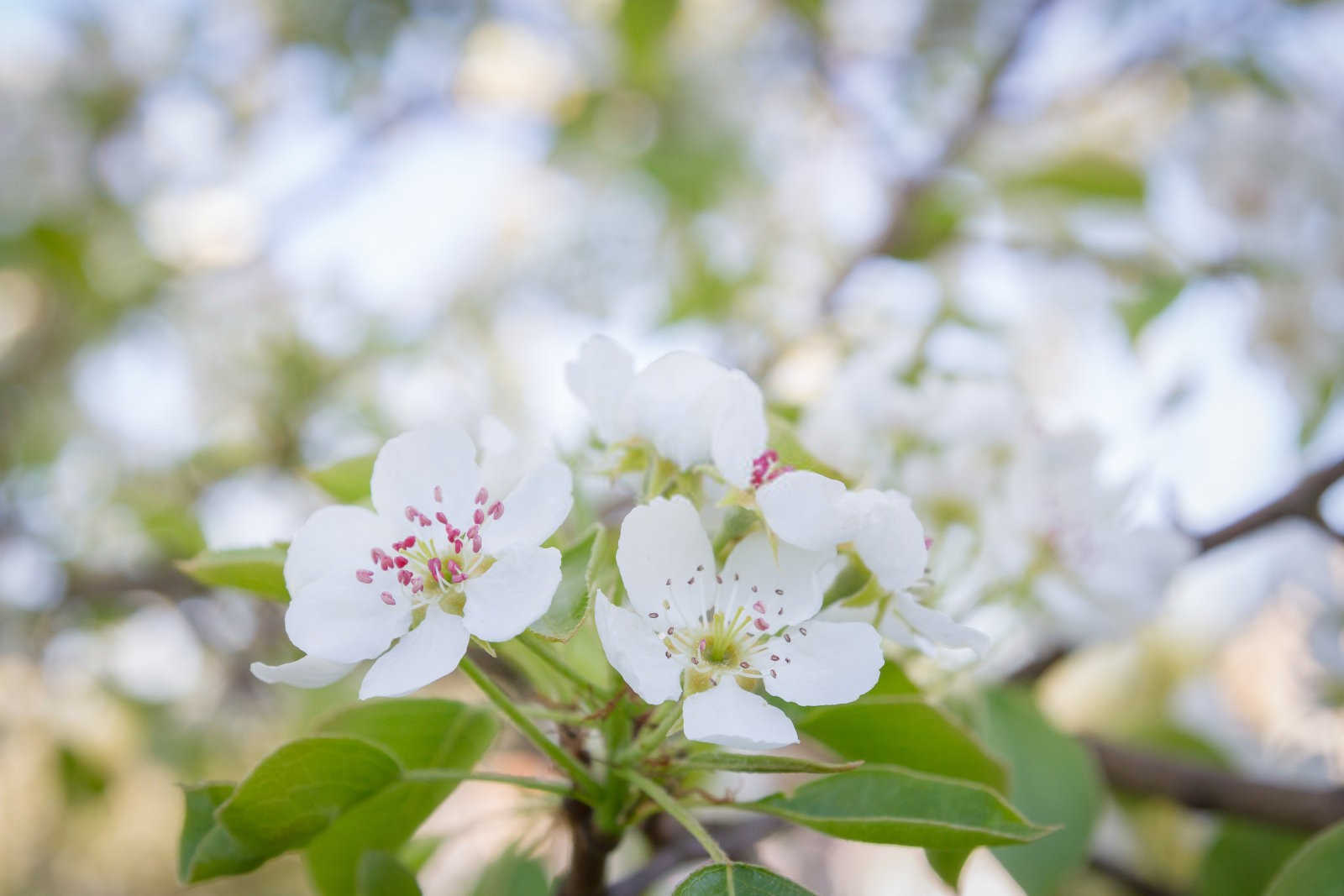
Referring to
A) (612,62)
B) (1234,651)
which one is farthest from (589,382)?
(612,62)

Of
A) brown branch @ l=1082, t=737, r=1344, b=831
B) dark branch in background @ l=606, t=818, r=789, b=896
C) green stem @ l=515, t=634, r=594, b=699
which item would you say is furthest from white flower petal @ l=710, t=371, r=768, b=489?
brown branch @ l=1082, t=737, r=1344, b=831

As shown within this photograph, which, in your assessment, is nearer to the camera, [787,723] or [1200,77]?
[787,723]

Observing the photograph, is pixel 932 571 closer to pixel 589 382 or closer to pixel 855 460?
pixel 855 460

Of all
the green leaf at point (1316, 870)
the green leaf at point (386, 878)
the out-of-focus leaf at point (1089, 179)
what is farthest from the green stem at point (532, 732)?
the out-of-focus leaf at point (1089, 179)

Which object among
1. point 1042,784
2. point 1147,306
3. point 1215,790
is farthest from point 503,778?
point 1147,306

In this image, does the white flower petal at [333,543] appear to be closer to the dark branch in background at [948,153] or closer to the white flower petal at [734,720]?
the white flower petal at [734,720]

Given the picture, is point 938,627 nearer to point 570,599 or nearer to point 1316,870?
point 570,599
